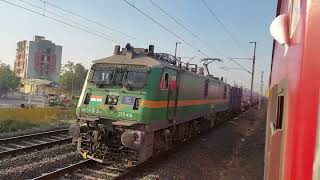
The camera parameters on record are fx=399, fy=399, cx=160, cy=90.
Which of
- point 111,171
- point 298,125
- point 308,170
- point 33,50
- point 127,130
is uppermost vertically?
point 33,50

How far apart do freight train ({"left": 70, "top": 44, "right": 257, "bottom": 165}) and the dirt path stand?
50 cm

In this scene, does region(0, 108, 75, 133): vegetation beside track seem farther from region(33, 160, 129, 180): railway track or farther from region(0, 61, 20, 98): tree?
region(0, 61, 20, 98): tree

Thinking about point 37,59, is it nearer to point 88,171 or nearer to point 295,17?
point 88,171

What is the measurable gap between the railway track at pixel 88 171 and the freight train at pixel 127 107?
30 centimetres

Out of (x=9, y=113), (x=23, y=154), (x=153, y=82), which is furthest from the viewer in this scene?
(x=9, y=113)

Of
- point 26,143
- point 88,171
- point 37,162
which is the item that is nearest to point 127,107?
point 88,171

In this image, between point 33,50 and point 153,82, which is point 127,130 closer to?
point 153,82

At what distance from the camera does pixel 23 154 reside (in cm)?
1130

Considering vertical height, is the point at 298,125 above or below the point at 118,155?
above

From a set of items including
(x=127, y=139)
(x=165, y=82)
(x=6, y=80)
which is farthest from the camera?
(x=6, y=80)

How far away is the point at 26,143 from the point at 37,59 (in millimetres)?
102638

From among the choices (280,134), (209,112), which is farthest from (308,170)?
(209,112)

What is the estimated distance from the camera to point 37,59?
364ft

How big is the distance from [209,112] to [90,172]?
11.2 m
